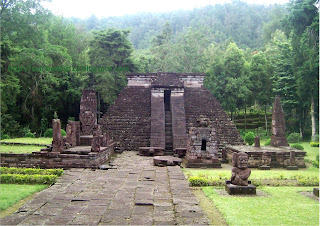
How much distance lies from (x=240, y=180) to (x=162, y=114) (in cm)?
1054

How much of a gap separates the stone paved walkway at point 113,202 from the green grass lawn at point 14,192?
335 mm

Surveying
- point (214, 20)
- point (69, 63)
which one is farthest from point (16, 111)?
point (214, 20)

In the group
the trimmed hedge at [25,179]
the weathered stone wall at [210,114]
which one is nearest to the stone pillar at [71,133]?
the trimmed hedge at [25,179]

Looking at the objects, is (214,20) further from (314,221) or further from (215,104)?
(314,221)

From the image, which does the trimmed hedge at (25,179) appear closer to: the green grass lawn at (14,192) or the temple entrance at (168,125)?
the green grass lawn at (14,192)

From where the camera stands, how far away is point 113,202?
6098 mm

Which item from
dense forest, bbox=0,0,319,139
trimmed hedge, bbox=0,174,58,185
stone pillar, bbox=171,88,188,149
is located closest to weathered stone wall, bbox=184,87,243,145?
stone pillar, bbox=171,88,188,149

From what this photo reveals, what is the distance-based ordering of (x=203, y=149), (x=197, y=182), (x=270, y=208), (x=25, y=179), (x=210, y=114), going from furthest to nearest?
(x=210, y=114), (x=203, y=149), (x=197, y=182), (x=25, y=179), (x=270, y=208)

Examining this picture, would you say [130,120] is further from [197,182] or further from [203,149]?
[197,182]

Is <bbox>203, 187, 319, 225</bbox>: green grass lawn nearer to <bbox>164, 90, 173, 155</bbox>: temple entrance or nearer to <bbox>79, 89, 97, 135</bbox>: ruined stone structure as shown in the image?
<bbox>79, 89, 97, 135</bbox>: ruined stone structure

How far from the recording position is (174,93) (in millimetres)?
19109

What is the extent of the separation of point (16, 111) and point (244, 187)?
2346cm

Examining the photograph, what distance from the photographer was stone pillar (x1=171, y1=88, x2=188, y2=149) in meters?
15.5

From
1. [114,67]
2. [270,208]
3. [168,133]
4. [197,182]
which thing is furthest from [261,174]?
[114,67]
